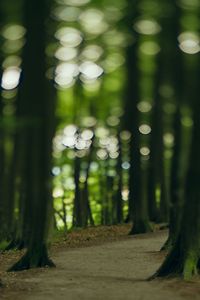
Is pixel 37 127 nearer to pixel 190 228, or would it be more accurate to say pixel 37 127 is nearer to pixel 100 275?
pixel 100 275

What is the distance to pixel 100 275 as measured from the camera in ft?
50.9

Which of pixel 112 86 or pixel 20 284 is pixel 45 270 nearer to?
pixel 20 284

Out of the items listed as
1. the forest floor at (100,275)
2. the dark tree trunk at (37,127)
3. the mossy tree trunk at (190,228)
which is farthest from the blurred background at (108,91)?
the forest floor at (100,275)

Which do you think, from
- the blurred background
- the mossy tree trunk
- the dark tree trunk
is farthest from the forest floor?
the blurred background

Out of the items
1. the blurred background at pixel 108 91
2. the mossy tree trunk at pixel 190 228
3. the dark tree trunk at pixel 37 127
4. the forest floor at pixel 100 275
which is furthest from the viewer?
the dark tree trunk at pixel 37 127

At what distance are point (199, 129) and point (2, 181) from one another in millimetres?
14545

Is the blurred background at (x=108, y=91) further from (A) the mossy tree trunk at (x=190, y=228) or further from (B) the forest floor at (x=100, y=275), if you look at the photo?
(B) the forest floor at (x=100, y=275)

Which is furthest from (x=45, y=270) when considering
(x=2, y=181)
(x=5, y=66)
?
(x=2, y=181)

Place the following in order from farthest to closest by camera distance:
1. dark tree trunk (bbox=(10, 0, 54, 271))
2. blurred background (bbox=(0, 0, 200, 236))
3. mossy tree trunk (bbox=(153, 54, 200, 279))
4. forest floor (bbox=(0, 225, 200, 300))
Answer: dark tree trunk (bbox=(10, 0, 54, 271)), blurred background (bbox=(0, 0, 200, 236)), mossy tree trunk (bbox=(153, 54, 200, 279)), forest floor (bbox=(0, 225, 200, 300))

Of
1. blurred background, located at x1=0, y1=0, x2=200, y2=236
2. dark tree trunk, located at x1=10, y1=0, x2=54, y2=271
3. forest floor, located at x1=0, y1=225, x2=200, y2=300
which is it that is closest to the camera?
forest floor, located at x1=0, y1=225, x2=200, y2=300

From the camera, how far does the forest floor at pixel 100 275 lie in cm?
1252

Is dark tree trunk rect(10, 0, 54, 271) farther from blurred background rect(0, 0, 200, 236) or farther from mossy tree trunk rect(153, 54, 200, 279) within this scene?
mossy tree trunk rect(153, 54, 200, 279)

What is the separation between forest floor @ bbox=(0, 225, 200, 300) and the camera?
12.5 meters

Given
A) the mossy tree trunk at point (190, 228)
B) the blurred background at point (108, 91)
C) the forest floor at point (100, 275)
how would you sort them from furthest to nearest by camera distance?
the blurred background at point (108, 91) < the mossy tree trunk at point (190, 228) < the forest floor at point (100, 275)
